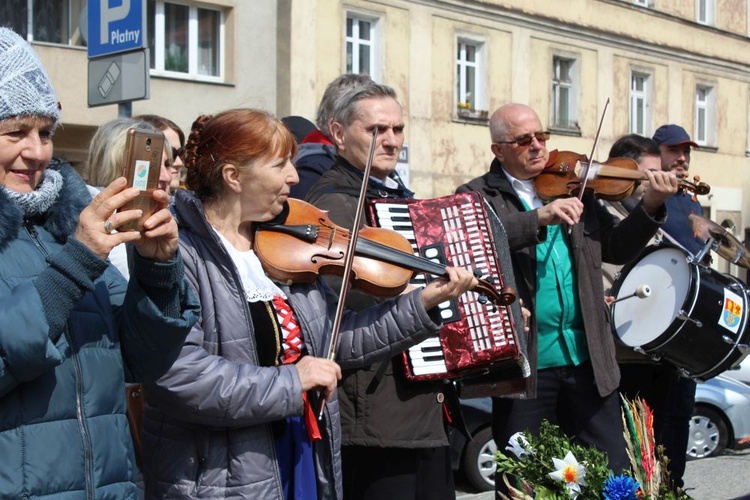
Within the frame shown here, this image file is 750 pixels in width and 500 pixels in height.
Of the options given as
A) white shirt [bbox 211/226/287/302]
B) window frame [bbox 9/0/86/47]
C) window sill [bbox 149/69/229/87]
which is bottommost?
white shirt [bbox 211/226/287/302]

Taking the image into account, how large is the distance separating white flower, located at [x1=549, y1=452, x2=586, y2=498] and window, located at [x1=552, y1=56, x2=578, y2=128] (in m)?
18.9

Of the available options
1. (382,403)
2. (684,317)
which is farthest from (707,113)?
(382,403)

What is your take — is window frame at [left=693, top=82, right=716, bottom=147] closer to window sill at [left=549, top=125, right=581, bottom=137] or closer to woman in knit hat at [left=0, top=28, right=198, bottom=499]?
window sill at [left=549, top=125, right=581, bottom=137]

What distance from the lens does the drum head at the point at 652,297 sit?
4.89 m

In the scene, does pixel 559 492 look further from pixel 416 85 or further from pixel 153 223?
pixel 416 85

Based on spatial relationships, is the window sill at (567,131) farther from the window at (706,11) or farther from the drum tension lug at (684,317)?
the drum tension lug at (684,317)

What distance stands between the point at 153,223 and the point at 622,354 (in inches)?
133

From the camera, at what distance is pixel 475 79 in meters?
19.4

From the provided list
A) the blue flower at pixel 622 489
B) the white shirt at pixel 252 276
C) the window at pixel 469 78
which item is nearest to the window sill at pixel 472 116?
the window at pixel 469 78

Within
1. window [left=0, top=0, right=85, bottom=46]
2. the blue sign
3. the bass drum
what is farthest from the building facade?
the bass drum

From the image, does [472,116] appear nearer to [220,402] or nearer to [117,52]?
[117,52]

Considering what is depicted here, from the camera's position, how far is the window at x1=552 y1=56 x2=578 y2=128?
2103 centimetres

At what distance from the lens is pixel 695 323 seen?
4.84m

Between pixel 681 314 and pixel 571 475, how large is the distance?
2.37m
